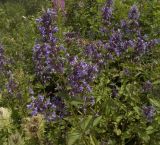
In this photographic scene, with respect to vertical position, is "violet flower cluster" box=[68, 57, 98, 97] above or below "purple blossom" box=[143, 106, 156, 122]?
above

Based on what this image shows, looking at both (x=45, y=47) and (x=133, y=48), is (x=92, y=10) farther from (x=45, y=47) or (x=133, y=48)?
(x=45, y=47)

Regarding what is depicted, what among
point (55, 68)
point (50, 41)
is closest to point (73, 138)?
point (55, 68)

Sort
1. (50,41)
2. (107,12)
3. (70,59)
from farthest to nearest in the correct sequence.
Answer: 1. (107,12)
2. (70,59)
3. (50,41)

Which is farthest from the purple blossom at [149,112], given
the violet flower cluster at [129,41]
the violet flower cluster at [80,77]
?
the violet flower cluster at [129,41]

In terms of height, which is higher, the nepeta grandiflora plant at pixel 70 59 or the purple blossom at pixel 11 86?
the nepeta grandiflora plant at pixel 70 59

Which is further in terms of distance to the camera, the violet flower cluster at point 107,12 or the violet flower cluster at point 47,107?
the violet flower cluster at point 107,12

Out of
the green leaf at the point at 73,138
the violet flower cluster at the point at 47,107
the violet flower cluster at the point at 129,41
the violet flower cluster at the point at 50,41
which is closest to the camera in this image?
the green leaf at the point at 73,138

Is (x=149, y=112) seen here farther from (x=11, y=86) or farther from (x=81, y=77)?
(x=11, y=86)

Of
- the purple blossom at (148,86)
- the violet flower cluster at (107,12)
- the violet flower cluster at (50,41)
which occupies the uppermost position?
the violet flower cluster at (50,41)

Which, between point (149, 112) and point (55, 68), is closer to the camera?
point (55, 68)

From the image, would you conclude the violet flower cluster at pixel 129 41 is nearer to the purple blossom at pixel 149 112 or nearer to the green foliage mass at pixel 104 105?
the green foliage mass at pixel 104 105

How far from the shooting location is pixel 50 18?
3166 mm

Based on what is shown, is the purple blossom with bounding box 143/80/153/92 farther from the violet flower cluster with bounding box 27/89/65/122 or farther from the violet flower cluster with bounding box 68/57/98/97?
the violet flower cluster with bounding box 27/89/65/122

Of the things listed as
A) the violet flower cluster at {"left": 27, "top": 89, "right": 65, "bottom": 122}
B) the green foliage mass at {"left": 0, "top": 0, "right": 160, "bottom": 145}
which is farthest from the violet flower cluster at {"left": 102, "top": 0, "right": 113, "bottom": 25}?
the violet flower cluster at {"left": 27, "top": 89, "right": 65, "bottom": 122}
